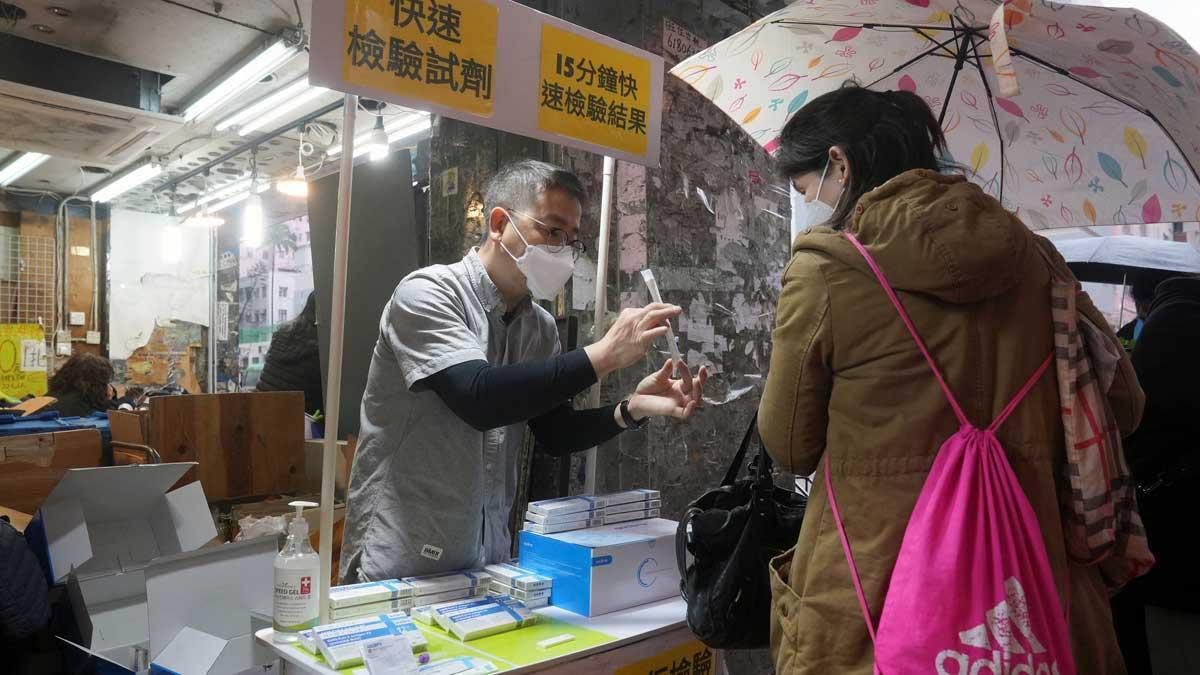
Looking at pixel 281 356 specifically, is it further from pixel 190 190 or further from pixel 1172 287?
pixel 190 190

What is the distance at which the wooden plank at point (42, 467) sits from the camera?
3.62 m

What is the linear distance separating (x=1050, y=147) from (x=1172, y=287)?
1.85 feet

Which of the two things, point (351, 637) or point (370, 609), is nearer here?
point (351, 637)

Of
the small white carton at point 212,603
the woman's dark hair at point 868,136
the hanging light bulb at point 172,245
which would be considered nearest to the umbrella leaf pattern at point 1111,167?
the woman's dark hair at point 868,136

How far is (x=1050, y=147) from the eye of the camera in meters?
2.45

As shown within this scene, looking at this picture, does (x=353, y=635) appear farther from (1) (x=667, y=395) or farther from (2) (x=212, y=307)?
(2) (x=212, y=307)

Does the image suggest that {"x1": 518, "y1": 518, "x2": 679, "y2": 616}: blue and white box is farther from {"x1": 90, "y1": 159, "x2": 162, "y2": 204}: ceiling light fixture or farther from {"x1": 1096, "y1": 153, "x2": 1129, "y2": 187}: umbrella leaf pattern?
{"x1": 90, "y1": 159, "x2": 162, "y2": 204}: ceiling light fixture

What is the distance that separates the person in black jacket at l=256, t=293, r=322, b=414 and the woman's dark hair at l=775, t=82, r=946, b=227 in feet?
13.0

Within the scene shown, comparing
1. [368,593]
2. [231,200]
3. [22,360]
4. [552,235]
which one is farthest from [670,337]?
[22,360]

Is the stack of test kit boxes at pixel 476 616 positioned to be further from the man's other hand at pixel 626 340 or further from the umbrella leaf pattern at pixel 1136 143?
the umbrella leaf pattern at pixel 1136 143

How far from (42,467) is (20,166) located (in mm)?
7024

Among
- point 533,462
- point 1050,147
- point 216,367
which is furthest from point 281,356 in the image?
point 216,367

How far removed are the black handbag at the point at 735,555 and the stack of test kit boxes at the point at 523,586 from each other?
40 centimetres

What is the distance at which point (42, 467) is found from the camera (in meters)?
3.71
